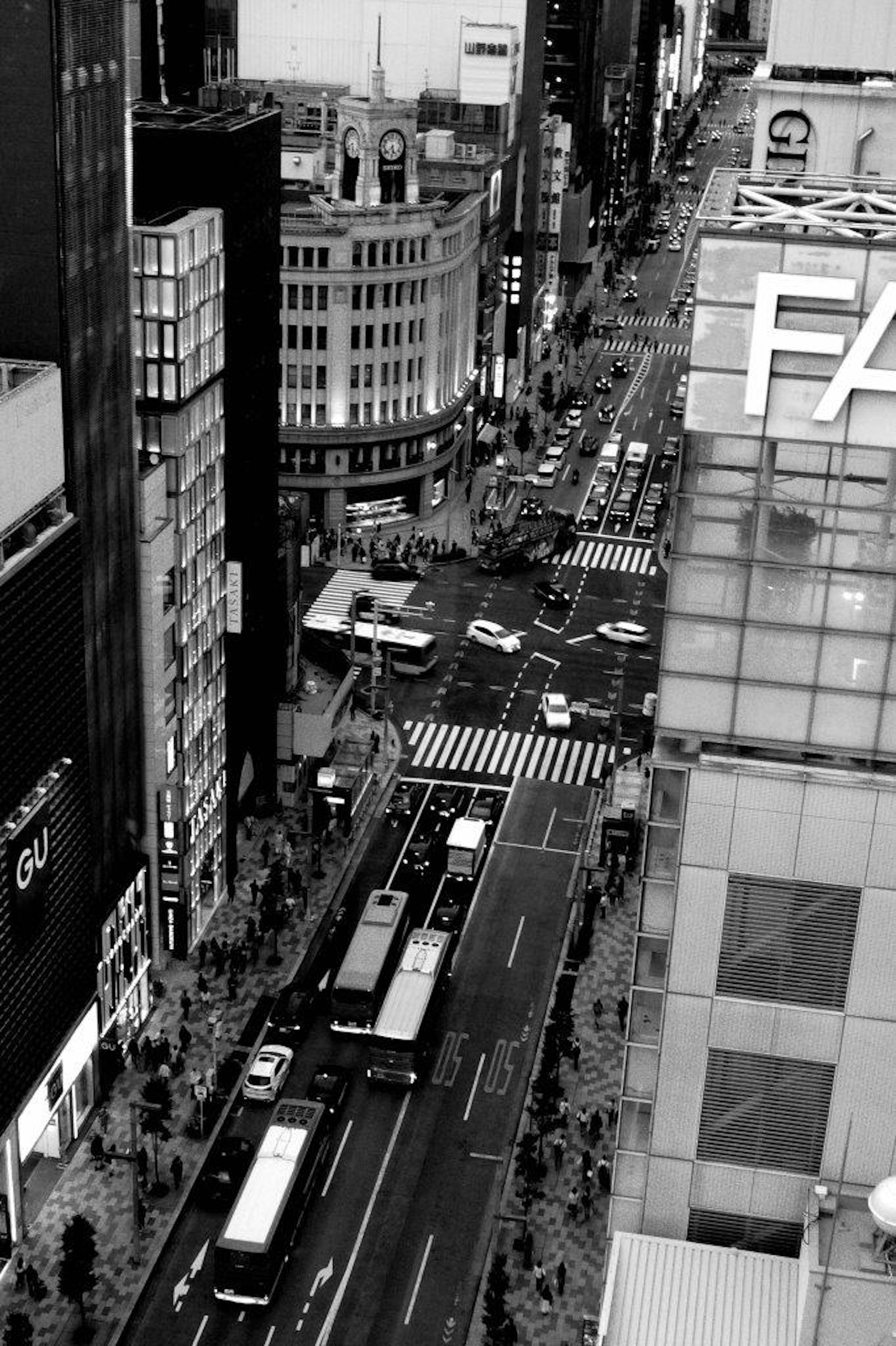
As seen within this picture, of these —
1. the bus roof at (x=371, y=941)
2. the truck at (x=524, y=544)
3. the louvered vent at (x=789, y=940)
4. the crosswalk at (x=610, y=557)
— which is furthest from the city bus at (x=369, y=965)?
the crosswalk at (x=610, y=557)

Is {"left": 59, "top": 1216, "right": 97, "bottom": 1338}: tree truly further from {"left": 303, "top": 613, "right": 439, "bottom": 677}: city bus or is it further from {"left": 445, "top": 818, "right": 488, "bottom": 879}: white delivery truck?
{"left": 303, "top": 613, "right": 439, "bottom": 677}: city bus

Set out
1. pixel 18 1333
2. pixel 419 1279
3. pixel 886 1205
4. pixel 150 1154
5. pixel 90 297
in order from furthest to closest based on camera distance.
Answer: pixel 150 1154 < pixel 90 297 < pixel 419 1279 < pixel 18 1333 < pixel 886 1205

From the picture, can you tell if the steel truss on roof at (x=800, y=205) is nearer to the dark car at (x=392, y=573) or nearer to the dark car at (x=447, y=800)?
the dark car at (x=447, y=800)

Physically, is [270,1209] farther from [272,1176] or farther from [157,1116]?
[157,1116]

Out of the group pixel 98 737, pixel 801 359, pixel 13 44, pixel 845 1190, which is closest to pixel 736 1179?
pixel 845 1190

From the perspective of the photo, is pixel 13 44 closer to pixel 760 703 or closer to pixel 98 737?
pixel 98 737

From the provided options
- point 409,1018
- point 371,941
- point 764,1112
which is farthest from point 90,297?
point 764,1112

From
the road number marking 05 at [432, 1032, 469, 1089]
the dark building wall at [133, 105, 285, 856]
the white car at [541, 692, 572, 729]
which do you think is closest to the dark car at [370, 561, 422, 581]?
the white car at [541, 692, 572, 729]
